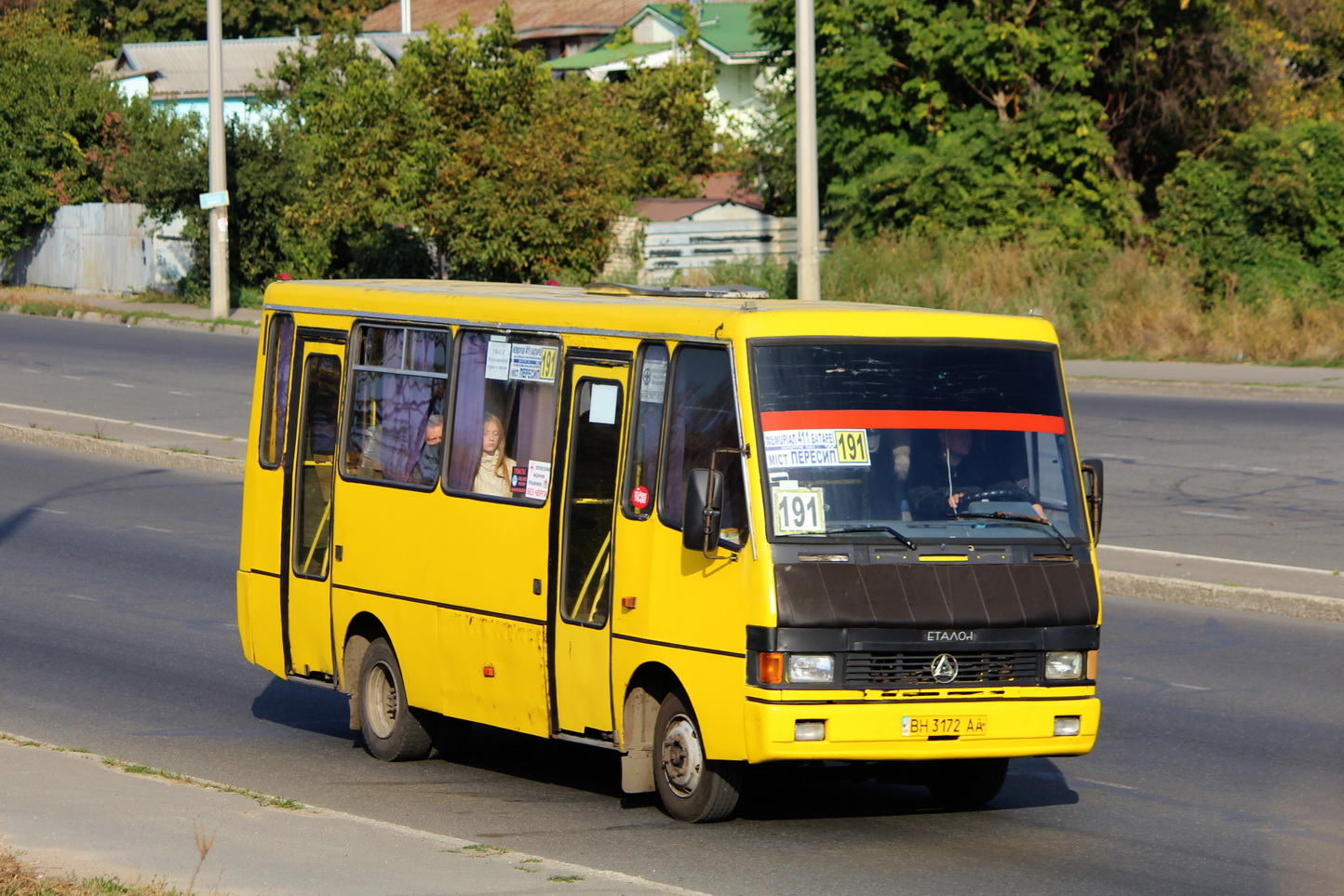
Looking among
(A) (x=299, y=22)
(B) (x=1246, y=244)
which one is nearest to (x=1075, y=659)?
(B) (x=1246, y=244)

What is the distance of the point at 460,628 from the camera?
9.38 meters

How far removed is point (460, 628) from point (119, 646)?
13.2 ft

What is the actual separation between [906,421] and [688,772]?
1.78 m

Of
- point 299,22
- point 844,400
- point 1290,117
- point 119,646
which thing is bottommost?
point 119,646

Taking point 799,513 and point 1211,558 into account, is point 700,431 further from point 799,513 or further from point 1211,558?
point 1211,558

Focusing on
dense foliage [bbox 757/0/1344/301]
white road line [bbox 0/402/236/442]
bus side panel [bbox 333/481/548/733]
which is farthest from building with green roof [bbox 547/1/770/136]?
bus side panel [bbox 333/481/548/733]

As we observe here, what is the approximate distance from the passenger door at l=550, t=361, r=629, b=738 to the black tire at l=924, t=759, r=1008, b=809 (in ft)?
5.15

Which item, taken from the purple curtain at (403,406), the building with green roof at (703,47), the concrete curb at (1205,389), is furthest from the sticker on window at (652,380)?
the building with green roof at (703,47)

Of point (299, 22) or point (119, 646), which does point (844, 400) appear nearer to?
point (119, 646)

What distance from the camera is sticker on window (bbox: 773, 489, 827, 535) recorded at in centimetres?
780

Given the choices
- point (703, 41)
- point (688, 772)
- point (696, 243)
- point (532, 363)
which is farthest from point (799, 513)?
point (703, 41)

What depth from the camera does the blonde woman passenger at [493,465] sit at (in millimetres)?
9258

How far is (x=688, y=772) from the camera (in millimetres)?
8172

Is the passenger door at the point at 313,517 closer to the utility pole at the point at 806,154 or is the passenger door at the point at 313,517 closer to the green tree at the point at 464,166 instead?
the utility pole at the point at 806,154
